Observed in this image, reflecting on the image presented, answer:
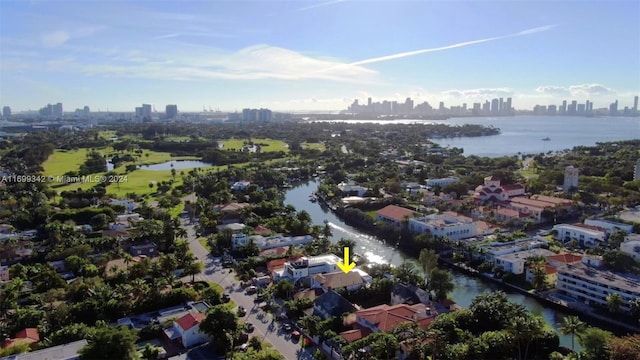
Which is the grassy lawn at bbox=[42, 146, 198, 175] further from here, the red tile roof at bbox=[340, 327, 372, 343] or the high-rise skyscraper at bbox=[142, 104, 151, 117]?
the high-rise skyscraper at bbox=[142, 104, 151, 117]

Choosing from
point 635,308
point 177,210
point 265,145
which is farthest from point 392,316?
point 265,145

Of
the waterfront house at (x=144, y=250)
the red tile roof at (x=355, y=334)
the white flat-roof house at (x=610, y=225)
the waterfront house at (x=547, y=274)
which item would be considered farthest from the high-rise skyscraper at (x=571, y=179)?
the waterfront house at (x=144, y=250)

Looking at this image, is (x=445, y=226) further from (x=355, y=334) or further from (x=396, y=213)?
(x=355, y=334)

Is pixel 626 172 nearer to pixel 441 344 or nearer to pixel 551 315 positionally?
pixel 551 315

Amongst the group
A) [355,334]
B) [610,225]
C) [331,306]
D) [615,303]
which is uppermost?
[610,225]

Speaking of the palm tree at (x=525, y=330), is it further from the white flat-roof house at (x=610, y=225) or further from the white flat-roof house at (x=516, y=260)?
the white flat-roof house at (x=610, y=225)

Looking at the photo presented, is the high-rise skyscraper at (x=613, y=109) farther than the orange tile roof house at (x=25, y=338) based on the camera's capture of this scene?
Yes
